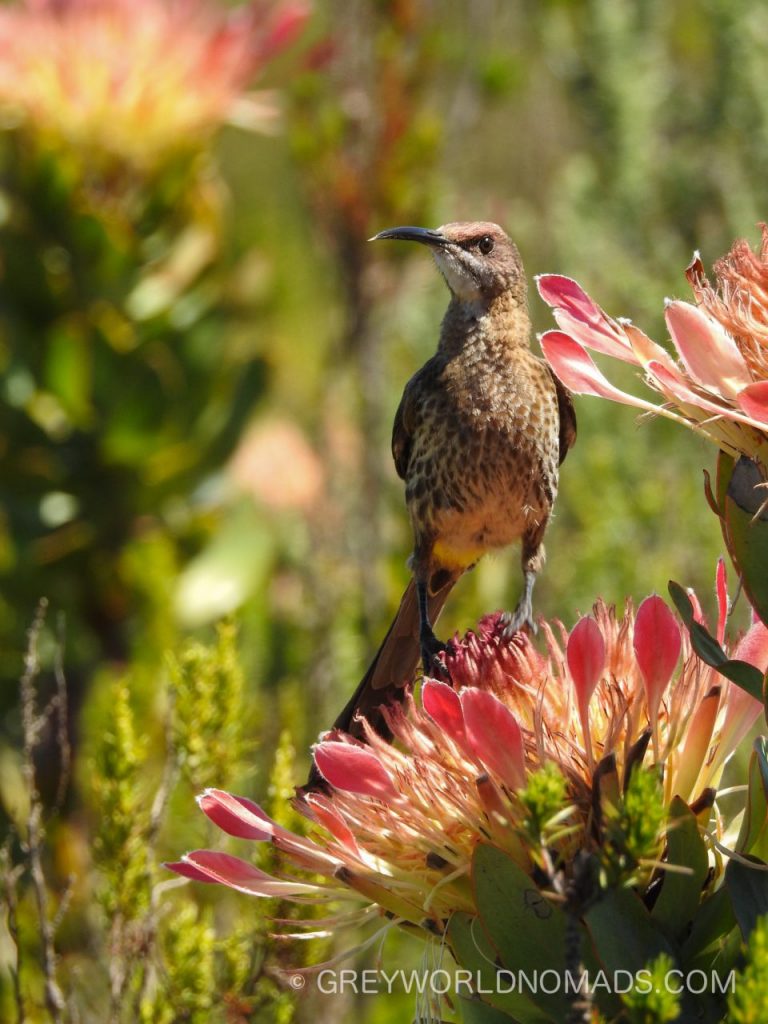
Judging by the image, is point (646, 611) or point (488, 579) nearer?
point (646, 611)

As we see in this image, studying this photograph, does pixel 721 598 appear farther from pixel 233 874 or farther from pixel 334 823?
pixel 233 874

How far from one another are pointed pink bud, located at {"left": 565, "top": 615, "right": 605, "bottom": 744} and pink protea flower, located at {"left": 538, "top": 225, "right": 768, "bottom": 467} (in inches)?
9.3

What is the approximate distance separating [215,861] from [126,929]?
2.12ft

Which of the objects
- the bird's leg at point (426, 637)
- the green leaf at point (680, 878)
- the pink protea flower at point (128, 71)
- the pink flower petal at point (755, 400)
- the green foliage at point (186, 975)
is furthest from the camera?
the pink protea flower at point (128, 71)

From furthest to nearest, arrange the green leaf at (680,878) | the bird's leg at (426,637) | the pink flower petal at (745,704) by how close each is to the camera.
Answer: the bird's leg at (426,637) < the pink flower petal at (745,704) < the green leaf at (680,878)

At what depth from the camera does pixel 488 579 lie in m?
4.50

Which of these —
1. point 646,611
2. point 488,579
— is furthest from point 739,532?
point 488,579

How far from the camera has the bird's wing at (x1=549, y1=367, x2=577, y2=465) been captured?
9.97 feet

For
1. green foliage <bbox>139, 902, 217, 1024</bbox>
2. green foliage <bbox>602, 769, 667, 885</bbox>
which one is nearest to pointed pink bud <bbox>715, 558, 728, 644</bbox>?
green foliage <bbox>602, 769, 667, 885</bbox>

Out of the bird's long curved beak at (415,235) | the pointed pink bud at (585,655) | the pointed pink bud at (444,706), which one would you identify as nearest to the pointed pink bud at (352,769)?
the pointed pink bud at (444,706)

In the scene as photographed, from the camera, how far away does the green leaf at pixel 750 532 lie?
1.49 m

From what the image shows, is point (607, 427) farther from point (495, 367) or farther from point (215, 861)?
point (215, 861)

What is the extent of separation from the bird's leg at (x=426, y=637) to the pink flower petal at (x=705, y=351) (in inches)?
38.1

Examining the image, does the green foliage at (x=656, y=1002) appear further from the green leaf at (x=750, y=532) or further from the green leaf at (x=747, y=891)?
the green leaf at (x=750, y=532)
